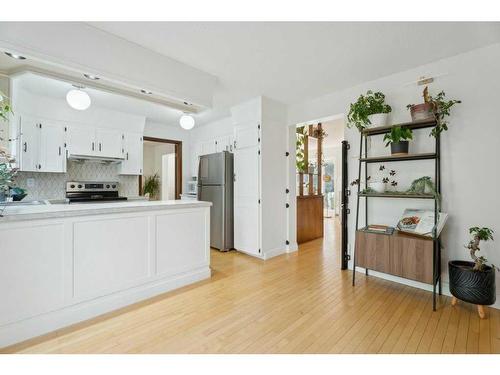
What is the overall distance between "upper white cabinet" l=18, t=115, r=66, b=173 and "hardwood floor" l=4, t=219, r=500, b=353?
9.83ft

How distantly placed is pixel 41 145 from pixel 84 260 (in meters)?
2.86

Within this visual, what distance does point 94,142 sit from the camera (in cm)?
434

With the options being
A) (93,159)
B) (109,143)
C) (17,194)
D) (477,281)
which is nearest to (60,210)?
(17,194)

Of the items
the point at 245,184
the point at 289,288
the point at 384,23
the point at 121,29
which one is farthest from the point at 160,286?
the point at 384,23

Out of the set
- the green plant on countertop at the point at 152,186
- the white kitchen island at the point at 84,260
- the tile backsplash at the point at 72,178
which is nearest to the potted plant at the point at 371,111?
the white kitchen island at the point at 84,260

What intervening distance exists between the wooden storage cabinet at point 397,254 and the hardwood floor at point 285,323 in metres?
0.27

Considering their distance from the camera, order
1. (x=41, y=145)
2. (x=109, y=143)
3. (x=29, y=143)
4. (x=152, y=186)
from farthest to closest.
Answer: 1. (x=152, y=186)
2. (x=109, y=143)
3. (x=41, y=145)
4. (x=29, y=143)

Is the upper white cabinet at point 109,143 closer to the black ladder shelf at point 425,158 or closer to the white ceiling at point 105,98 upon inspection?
the white ceiling at point 105,98

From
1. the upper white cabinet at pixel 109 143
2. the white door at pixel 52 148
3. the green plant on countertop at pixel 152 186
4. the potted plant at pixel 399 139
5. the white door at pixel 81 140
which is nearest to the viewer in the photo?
the potted plant at pixel 399 139

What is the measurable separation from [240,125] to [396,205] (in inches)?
105

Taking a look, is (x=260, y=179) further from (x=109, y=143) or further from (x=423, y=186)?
(x=109, y=143)

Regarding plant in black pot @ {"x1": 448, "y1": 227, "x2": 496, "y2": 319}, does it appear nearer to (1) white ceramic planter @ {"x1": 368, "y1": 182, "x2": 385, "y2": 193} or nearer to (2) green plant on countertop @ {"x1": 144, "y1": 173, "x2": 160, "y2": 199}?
(1) white ceramic planter @ {"x1": 368, "y1": 182, "x2": 385, "y2": 193}

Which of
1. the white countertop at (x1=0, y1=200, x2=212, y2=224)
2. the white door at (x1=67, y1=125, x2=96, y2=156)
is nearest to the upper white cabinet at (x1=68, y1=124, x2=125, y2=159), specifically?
the white door at (x1=67, y1=125, x2=96, y2=156)

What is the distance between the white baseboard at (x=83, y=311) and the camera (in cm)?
176
